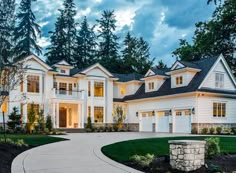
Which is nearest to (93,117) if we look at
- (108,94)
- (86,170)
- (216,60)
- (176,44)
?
(108,94)

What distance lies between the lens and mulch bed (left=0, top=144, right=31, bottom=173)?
9023 mm

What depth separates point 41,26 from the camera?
57531 mm

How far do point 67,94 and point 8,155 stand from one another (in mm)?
22720

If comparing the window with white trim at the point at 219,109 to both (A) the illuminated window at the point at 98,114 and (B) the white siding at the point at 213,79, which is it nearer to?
(B) the white siding at the point at 213,79

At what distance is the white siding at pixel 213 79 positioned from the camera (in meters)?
30.2

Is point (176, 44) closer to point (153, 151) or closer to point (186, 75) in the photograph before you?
point (186, 75)

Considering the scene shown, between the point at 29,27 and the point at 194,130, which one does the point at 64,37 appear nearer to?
the point at 29,27

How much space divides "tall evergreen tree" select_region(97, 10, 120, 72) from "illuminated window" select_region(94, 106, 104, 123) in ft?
70.6

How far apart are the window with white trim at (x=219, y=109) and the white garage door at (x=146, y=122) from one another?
686cm

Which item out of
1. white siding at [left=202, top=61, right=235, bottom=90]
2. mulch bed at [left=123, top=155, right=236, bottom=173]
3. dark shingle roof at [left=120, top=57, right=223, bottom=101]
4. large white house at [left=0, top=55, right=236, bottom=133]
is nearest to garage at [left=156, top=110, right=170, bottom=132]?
large white house at [left=0, top=55, right=236, bottom=133]

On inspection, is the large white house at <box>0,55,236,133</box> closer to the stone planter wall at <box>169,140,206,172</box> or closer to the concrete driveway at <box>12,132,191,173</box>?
the concrete driveway at <box>12,132,191,173</box>

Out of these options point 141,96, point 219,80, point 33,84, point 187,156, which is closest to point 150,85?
point 141,96

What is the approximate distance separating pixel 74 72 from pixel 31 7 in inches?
958

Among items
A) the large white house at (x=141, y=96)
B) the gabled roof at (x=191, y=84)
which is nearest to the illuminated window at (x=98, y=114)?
the large white house at (x=141, y=96)
